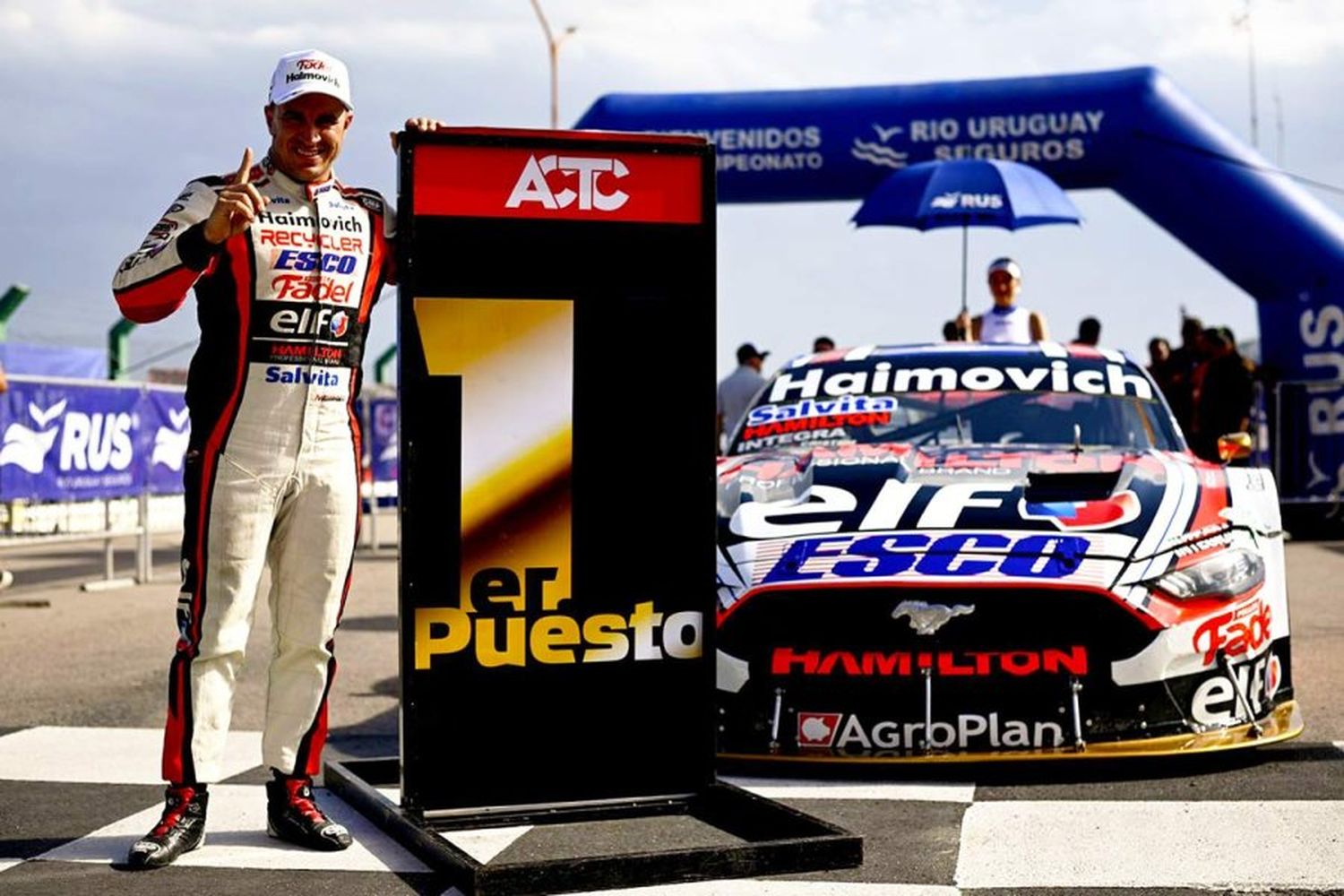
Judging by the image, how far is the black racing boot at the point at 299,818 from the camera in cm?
437

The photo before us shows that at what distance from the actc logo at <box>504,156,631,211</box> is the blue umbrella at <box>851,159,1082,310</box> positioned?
827cm

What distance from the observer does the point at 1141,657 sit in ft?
16.9

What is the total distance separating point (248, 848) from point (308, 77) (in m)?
1.82

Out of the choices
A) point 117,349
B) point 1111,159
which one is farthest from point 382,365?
point 1111,159

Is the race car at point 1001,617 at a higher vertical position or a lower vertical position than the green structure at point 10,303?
lower

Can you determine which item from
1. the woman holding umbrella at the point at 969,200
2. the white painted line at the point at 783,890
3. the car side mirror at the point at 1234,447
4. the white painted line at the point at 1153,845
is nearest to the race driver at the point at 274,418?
the white painted line at the point at 783,890

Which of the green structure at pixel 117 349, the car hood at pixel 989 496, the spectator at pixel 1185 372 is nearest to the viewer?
the car hood at pixel 989 496

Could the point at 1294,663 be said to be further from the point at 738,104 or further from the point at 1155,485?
the point at 738,104

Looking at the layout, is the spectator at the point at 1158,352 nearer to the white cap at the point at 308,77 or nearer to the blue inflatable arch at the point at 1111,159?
the blue inflatable arch at the point at 1111,159

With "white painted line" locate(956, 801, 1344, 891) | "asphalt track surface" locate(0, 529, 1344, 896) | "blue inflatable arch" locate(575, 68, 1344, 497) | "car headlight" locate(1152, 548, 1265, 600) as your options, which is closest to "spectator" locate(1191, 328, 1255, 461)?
"blue inflatable arch" locate(575, 68, 1344, 497)

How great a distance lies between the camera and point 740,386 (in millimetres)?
14875

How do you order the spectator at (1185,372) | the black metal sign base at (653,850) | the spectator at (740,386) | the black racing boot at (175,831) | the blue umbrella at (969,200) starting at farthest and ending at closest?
the spectator at (740,386)
the spectator at (1185,372)
the blue umbrella at (969,200)
the black racing boot at (175,831)
the black metal sign base at (653,850)

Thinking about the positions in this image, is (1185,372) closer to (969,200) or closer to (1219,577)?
(969,200)

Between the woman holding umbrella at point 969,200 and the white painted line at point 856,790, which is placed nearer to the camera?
the white painted line at point 856,790
